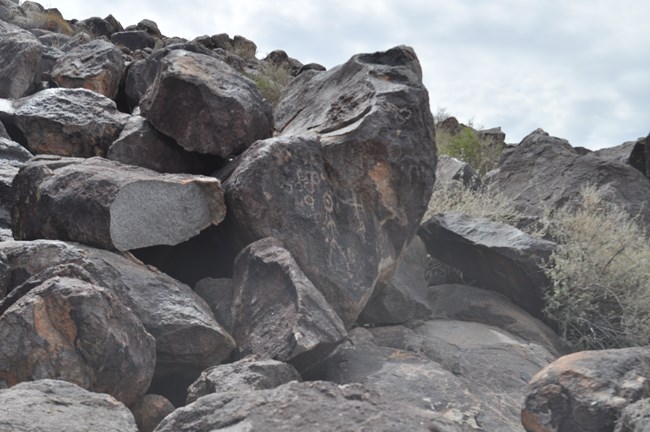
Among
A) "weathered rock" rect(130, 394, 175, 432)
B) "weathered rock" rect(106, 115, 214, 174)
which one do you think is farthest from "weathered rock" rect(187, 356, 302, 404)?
"weathered rock" rect(106, 115, 214, 174)

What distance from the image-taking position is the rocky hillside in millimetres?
3424

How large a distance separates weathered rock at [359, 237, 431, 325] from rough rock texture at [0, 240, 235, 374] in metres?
1.68

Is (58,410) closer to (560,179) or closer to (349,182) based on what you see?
(349,182)

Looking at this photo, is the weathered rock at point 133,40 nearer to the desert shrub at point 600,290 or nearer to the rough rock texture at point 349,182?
the rough rock texture at point 349,182

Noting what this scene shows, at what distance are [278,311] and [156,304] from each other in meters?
0.68

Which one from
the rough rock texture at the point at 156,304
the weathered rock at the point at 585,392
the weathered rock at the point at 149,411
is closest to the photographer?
the weathered rock at the point at 585,392

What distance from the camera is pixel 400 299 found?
6.01 metres

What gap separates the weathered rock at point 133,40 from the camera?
23322 mm

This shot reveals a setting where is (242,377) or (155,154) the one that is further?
(155,154)

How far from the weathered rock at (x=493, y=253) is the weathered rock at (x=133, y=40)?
59.0 ft

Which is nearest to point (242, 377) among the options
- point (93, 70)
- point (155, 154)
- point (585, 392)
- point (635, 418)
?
point (585, 392)

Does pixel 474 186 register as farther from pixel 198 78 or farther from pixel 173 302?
pixel 173 302

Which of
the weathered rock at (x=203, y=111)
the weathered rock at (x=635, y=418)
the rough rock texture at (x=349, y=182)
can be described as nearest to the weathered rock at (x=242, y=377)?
the rough rock texture at (x=349, y=182)

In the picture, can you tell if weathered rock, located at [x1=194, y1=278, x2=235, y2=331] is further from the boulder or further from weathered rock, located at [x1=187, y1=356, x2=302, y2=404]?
the boulder
